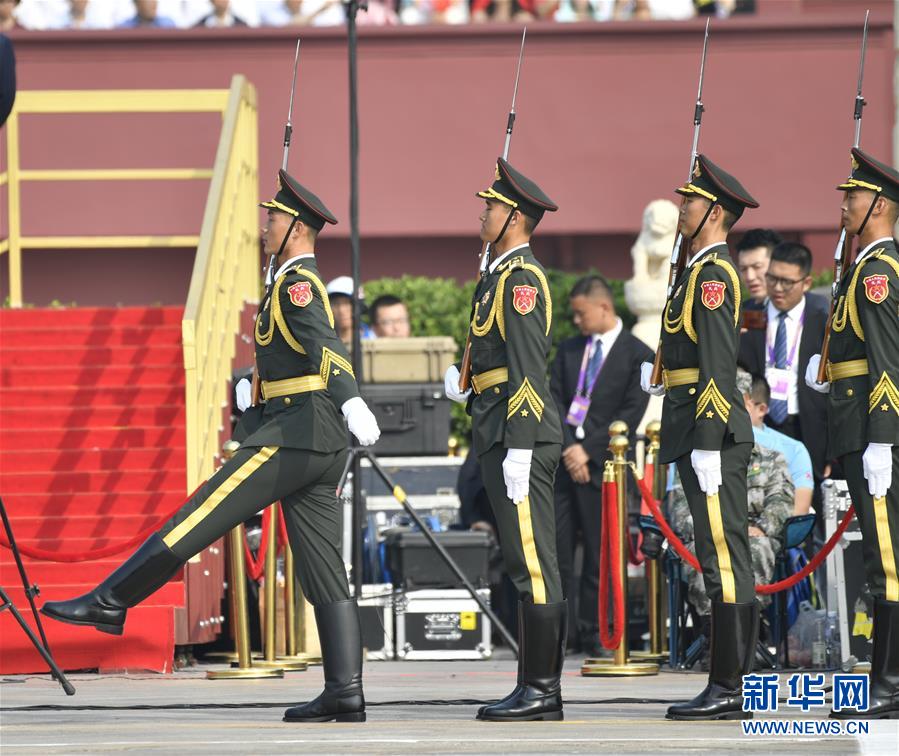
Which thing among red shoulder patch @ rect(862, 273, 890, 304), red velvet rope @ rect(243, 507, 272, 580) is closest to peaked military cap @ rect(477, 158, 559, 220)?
red shoulder patch @ rect(862, 273, 890, 304)

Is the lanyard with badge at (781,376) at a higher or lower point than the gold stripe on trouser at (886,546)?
higher

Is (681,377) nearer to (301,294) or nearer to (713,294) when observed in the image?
(713,294)

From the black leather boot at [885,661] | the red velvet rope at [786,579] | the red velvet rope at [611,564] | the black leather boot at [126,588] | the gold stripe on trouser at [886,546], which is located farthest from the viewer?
the red velvet rope at [611,564]

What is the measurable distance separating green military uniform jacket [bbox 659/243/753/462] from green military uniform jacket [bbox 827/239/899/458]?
0.38 m

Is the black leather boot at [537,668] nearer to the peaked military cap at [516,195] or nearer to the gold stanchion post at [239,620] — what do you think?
the peaked military cap at [516,195]

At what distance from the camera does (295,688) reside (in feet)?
30.3

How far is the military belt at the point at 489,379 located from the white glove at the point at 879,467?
1363mm

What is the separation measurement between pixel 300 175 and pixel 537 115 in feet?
6.64

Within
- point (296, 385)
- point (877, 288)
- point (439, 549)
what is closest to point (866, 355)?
point (877, 288)

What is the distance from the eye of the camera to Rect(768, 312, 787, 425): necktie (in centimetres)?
1074

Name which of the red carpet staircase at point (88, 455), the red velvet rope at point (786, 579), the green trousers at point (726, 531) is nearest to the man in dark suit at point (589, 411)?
the red velvet rope at point (786, 579)

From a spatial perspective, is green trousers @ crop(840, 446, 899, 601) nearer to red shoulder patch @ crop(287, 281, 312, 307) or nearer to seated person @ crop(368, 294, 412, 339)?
red shoulder patch @ crop(287, 281, 312, 307)

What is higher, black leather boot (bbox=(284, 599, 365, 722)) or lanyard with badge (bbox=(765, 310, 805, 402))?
lanyard with badge (bbox=(765, 310, 805, 402))

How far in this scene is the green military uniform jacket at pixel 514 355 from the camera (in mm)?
7426
